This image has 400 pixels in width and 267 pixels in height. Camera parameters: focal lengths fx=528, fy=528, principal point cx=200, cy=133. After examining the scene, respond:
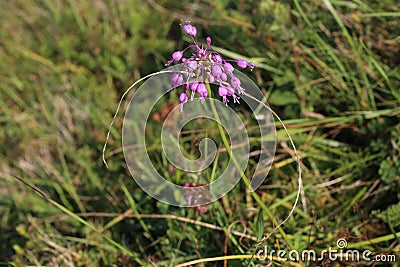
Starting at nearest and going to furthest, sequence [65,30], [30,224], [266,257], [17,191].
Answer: [266,257]
[30,224]
[17,191]
[65,30]

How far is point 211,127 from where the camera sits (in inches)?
95.2

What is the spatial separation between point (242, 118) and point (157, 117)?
0.46 metres

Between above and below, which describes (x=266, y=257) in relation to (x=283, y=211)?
below

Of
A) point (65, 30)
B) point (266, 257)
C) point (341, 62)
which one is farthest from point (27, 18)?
point (266, 257)

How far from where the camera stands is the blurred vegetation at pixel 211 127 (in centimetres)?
206

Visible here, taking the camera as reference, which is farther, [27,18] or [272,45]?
[27,18]

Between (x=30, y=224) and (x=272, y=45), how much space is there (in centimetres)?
142

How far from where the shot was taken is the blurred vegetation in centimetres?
206

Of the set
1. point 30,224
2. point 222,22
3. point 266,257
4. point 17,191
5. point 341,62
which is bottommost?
point 266,257

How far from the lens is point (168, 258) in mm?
2041

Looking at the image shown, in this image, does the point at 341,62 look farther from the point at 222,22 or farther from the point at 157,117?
the point at 157,117

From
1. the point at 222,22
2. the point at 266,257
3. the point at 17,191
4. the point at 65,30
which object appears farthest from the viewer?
the point at 65,30

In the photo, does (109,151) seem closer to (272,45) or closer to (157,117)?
(157,117)

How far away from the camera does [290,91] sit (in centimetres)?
→ 249
